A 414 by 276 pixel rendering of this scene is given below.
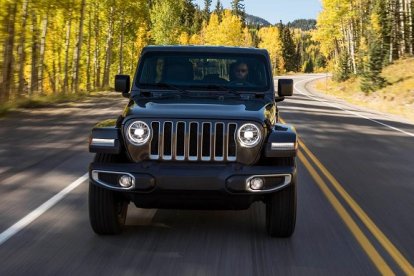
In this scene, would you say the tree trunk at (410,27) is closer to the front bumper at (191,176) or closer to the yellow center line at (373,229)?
the yellow center line at (373,229)

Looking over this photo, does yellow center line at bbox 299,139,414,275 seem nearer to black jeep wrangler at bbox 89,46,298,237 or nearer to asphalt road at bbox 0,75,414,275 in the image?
asphalt road at bbox 0,75,414,275

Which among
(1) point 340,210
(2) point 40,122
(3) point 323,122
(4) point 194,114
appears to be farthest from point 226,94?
(3) point 323,122

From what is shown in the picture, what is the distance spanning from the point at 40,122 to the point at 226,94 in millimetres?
11117

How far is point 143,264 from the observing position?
189 inches

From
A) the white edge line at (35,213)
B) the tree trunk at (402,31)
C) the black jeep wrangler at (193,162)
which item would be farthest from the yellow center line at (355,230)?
the tree trunk at (402,31)

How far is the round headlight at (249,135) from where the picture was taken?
17.1ft

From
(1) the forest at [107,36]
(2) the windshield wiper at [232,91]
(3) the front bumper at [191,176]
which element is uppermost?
(1) the forest at [107,36]

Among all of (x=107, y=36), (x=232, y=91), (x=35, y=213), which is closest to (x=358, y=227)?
(x=232, y=91)

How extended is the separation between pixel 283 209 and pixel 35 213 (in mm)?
2934

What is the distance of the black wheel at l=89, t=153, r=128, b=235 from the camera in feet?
17.6

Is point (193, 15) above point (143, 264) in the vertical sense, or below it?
above

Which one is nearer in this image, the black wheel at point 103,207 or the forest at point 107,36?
the black wheel at point 103,207

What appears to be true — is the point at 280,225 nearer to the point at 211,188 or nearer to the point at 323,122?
the point at 211,188

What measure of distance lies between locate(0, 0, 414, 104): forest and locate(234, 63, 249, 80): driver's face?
14.9 meters
